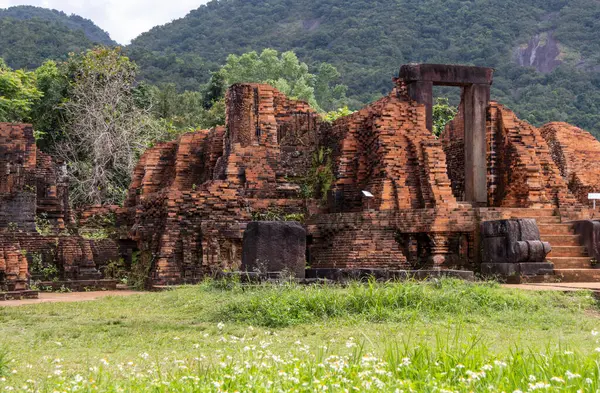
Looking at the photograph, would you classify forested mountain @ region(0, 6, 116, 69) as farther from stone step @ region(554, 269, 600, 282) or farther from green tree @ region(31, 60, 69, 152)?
stone step @ region(554, 269, 600, 282)

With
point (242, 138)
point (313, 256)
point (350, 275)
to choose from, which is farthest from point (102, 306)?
point (242, 138)

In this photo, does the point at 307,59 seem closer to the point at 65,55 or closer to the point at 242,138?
the point at 65,55

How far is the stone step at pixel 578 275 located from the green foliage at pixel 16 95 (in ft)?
74.3

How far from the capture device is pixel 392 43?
191 ft

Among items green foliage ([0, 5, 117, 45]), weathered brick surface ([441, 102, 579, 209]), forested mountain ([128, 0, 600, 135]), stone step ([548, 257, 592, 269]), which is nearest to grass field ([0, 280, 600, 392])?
stone step ([548, 257, 592, 269])

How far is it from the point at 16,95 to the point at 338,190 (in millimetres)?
18361

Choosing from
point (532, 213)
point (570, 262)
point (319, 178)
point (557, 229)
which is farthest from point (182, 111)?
point (570, 262)

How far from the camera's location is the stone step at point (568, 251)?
13.1 m

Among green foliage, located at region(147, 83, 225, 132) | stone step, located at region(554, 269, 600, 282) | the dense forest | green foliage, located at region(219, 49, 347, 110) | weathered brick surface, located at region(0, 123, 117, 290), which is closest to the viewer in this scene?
stone step, located at region(554, 269, 600, 282)

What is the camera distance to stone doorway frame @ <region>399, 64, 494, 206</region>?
17.0 meters

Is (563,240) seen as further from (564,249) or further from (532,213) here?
(532,213)

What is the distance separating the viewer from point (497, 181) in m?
17.3

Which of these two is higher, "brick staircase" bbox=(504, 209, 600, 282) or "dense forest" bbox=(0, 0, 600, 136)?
"dense forest" bbox=(0, 0, 600, 136)

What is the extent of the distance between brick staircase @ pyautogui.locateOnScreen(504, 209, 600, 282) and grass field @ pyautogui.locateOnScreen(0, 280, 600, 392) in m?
2.57
